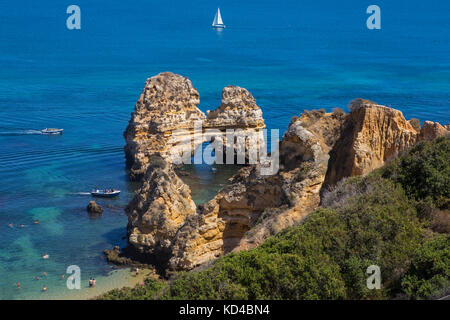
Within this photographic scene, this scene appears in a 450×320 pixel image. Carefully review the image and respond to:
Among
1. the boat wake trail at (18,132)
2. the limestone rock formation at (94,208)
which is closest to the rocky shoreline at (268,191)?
the limestone rock formation at (94,208)

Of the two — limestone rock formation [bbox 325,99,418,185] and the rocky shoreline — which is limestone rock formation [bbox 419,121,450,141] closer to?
the rocky shoreline

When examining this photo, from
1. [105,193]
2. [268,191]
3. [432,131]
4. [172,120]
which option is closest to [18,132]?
[172,120]

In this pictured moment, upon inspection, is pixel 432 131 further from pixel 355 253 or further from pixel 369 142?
pixel 355 253

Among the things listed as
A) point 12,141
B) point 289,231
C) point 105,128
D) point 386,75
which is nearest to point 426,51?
point 386,75

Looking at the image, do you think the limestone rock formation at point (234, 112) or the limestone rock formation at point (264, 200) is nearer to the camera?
the limestone rock formation at point (264, 200)

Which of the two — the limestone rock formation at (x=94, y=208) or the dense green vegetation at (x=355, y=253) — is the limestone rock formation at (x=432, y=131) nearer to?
the dense green vegetation at (x=355, y=253)

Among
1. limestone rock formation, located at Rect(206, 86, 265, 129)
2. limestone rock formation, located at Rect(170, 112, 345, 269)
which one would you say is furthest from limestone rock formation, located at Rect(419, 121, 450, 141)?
limestone rock formation, located at Rect(206, 86, 265, 129)

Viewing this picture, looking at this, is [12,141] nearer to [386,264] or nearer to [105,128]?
[105,128]
